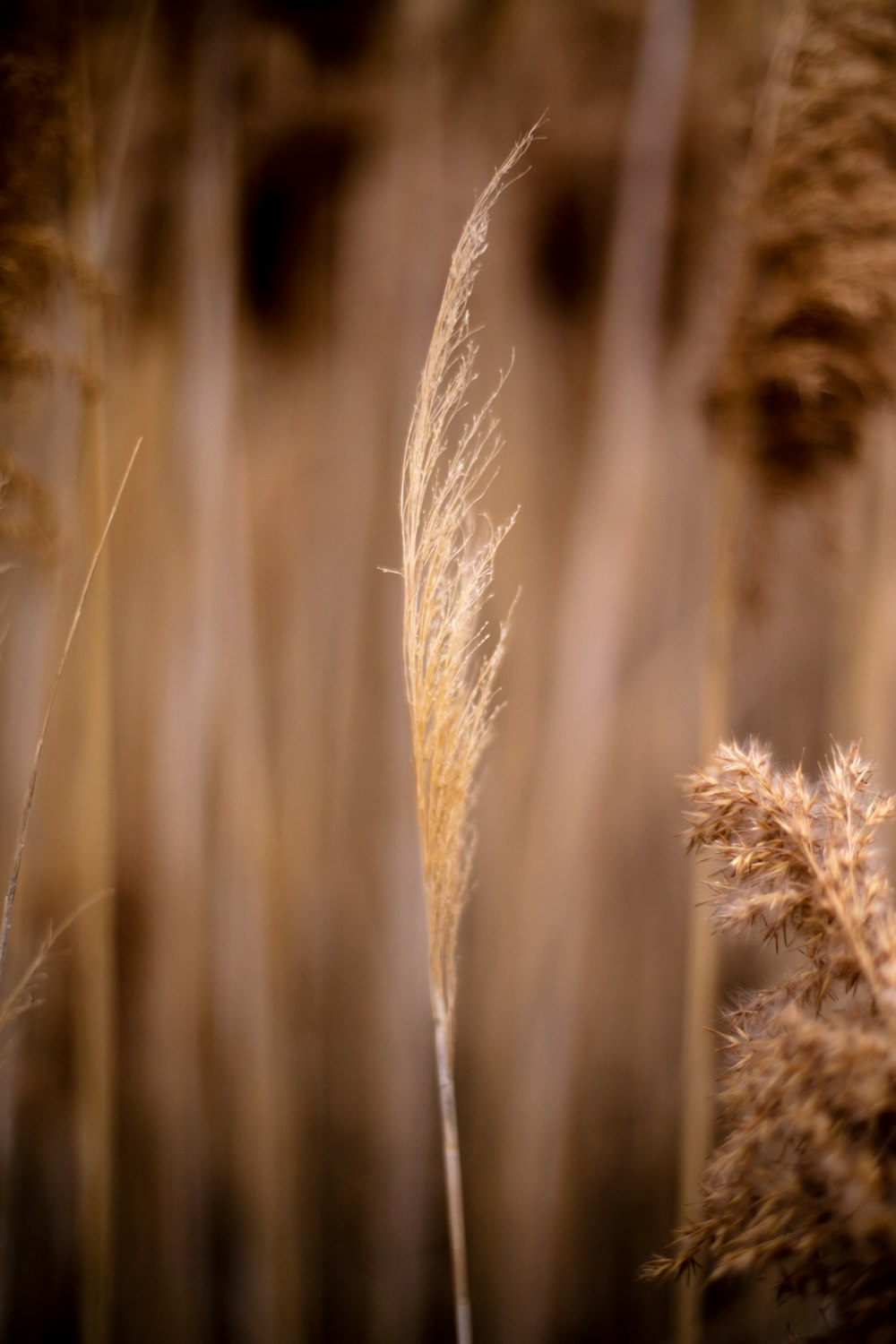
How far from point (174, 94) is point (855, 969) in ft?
5.48

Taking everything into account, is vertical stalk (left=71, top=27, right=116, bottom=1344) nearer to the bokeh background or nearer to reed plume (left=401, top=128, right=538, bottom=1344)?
the bokeh background

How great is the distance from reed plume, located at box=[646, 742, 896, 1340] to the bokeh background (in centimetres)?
69

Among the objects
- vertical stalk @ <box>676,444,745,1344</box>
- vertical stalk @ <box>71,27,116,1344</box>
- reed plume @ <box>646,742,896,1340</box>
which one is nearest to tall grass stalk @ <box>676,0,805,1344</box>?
vertical stalk @ <box>676,444,745,1344</box>

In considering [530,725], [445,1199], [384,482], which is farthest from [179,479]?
[445,1199]

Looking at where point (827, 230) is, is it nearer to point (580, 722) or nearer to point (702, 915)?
point (580, 722)

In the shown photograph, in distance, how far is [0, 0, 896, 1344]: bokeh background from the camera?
124 centimetres

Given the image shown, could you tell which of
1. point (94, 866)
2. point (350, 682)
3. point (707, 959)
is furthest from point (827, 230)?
point (94, 866)

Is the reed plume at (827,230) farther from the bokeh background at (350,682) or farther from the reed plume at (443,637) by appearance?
the reed plume at (443,637)

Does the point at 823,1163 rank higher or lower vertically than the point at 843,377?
lower

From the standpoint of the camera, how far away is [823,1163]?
0.45m

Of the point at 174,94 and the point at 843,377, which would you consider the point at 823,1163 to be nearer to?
the point at 843,377

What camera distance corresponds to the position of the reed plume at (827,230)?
0.99 m

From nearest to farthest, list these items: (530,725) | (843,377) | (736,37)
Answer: (843,377) < (736,37) < (530,725)

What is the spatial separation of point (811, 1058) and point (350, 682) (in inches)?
37.8
